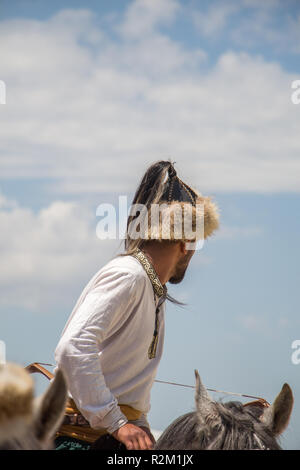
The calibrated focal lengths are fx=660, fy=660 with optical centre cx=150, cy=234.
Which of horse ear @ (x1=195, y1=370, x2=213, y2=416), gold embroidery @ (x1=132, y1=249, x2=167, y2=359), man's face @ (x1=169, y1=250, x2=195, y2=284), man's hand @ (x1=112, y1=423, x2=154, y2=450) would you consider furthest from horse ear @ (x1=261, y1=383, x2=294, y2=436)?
man's face @ (x1=169, y1=250, x2=195, y2=284)

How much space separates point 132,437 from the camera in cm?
277

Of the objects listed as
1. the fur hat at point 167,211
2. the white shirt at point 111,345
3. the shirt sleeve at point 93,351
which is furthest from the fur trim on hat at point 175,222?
the shirt sleeve at point 93,351

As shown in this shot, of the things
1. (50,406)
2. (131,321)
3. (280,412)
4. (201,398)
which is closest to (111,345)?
(131,321)

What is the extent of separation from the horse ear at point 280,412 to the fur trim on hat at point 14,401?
54.7 inches

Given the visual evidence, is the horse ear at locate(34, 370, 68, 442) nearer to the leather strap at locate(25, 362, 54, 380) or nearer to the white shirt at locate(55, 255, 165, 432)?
the white shirt at locate(55, 255, 165, 432)

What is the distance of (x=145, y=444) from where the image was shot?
2750 millimetres

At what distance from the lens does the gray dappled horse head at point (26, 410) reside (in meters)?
1.46

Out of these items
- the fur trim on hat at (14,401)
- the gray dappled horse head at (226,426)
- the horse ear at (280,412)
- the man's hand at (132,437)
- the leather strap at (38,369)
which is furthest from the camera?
the leather strap at (38,369)

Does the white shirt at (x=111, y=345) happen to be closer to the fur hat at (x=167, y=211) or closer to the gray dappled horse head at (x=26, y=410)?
the fur hat at (x=167, y=211)

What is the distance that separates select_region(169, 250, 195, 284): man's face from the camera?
11.0ft

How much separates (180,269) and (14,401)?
1991 mm
